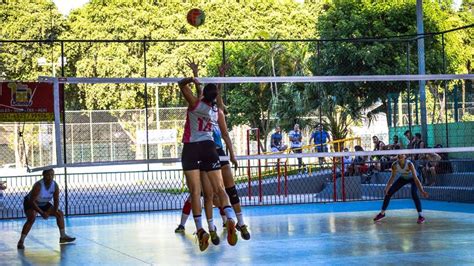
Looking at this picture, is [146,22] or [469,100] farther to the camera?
[146,22]

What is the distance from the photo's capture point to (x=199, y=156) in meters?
11.7

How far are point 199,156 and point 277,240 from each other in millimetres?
4586

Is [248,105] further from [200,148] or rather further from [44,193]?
[200,148]

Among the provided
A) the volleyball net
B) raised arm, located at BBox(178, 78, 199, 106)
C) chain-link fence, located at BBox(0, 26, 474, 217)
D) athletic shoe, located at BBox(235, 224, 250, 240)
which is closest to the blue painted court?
athletic shoe, located at BBox(235, 224, 250, 240)

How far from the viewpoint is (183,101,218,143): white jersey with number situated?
1162 cm

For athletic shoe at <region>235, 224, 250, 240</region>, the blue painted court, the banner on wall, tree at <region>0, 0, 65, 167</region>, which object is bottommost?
the blue painted court

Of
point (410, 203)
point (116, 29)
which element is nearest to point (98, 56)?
point (116, 29)

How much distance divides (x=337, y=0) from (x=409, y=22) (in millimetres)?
3233

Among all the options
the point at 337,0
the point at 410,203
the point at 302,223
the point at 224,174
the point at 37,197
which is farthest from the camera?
the point at 337,0

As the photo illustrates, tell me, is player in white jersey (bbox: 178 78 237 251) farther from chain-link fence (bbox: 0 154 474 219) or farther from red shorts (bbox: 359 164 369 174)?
red shorts (bbox: 359 164 369 174)

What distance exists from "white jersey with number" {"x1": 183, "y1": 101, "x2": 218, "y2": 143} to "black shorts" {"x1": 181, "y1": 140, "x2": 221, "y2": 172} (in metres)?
0.08

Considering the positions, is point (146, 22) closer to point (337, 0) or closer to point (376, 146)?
point (337, 0)

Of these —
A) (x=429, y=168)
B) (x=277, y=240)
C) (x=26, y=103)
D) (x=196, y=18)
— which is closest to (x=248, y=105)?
(x=429, y=168)

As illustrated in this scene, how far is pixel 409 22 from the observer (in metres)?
37.8
